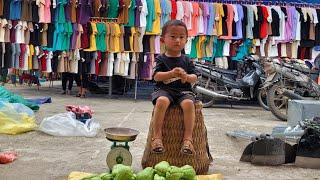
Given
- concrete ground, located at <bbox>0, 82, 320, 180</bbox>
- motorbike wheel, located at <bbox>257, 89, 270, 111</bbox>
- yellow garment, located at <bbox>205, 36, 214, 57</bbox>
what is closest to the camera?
concrete ground, located at <bbox>0, 82, 320, 180</bbox>

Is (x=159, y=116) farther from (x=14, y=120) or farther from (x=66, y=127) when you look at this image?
(x=14, y=120)

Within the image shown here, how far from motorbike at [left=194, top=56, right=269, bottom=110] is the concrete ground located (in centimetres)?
101

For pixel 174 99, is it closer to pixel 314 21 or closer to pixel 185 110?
pixel 185 110

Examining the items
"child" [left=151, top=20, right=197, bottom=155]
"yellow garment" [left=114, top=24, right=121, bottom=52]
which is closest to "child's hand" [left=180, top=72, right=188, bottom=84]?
"child" [left=151, top=20, right=197, bottom=155]

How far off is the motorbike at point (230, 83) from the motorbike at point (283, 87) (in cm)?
76

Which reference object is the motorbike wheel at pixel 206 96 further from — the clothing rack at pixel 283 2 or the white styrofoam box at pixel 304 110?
the white styrofoam box at pixel 304 110

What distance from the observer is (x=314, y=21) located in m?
11.3

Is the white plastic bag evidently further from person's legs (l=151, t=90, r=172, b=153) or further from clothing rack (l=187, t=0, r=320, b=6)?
clothing rack (l=187, t=0, r=320, b=6)

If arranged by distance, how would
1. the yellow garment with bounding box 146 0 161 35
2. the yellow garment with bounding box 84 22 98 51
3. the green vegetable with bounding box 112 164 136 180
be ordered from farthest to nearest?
1. the yellow garment with bounding box 146 0 161 35
2. the yellow garment with bounding box 84 22 98 51
3. the green vegetable with bounding box 112 164 136 180

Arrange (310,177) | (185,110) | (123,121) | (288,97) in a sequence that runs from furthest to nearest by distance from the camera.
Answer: (288,97)
(123,121)
(310,177)
(185,110)

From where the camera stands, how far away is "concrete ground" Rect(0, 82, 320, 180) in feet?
14.9

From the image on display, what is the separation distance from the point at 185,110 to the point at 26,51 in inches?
293

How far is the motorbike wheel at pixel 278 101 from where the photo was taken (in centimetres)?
870

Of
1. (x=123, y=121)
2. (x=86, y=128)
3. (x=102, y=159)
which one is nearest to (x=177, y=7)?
(x=123, y=121)
